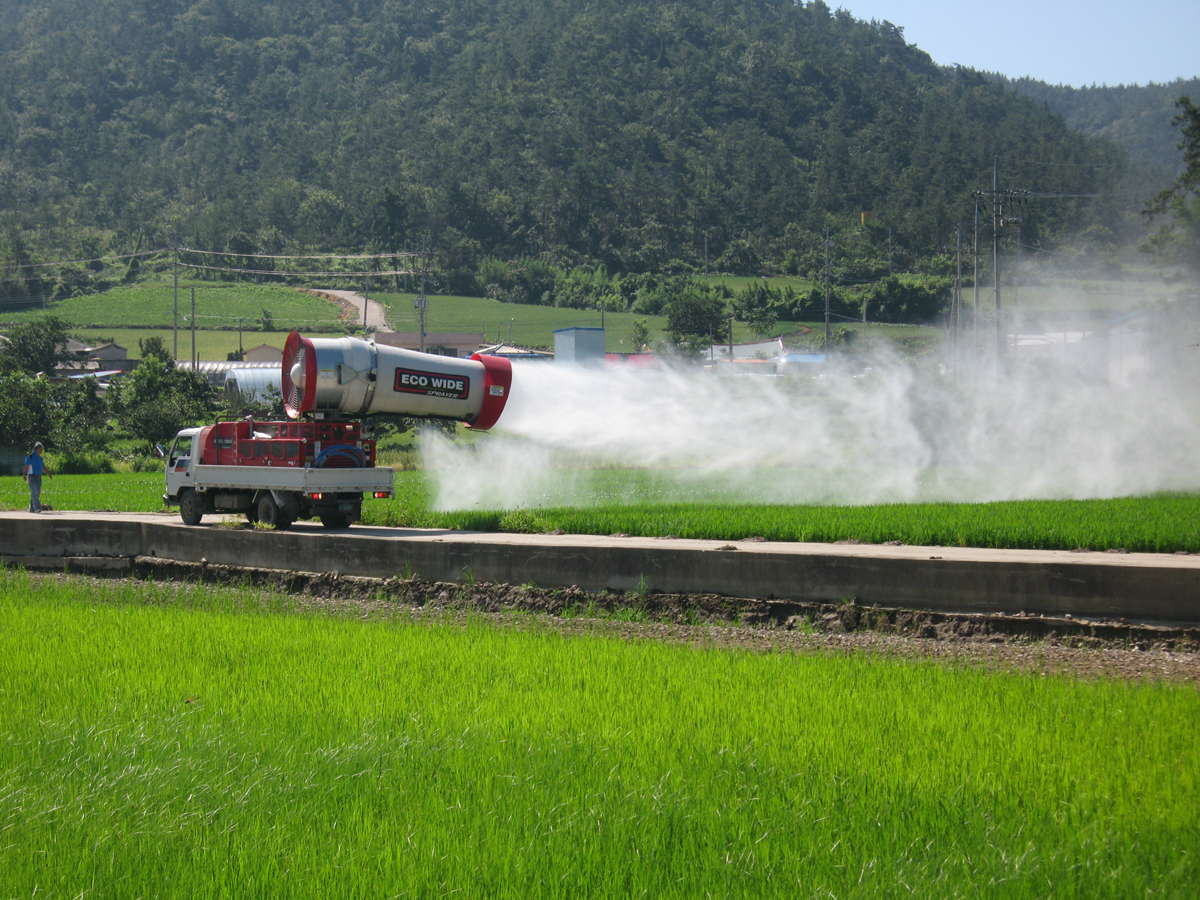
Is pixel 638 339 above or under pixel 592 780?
above

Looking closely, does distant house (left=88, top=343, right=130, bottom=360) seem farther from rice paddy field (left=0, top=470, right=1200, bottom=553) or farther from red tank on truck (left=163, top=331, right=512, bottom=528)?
red tank on truck (left=163, top=331, right=512, bottom=528)

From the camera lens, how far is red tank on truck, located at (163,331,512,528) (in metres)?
21.7

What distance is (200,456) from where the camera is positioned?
24781mm

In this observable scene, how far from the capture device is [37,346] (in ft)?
330

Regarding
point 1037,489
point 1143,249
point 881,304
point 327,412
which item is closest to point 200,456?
point 327,412

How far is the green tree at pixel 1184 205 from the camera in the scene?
47.9 metres

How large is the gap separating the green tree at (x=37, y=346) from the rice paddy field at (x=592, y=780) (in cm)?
10157

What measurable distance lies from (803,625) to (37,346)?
4083 inches

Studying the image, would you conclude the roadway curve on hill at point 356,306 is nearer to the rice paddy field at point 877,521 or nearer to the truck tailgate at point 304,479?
the truck tailgate at point 304,479

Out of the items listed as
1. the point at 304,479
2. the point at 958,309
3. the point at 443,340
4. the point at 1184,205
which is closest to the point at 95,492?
the point at 304,479

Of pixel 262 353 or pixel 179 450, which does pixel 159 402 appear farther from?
pixel 179 450

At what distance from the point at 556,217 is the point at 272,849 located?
168 meters

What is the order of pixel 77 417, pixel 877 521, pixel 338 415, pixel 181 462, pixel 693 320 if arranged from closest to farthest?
pixel 877 521
pixel 338 415
pixel 181 462
pixel 77 417
pixel 693 320

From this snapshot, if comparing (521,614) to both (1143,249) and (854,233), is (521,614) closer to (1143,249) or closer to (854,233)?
(1143,249)
